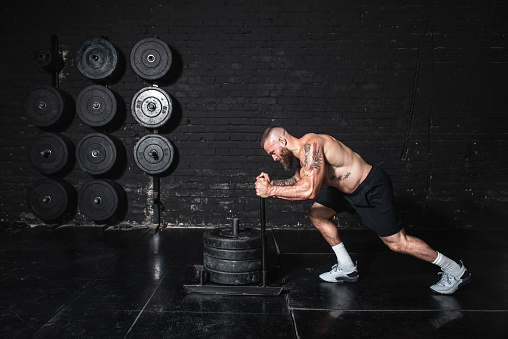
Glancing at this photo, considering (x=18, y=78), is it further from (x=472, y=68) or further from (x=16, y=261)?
(x=472, y=68)

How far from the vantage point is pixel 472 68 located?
14.3 feet

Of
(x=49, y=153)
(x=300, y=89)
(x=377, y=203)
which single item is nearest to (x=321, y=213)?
(x=377, y=203)

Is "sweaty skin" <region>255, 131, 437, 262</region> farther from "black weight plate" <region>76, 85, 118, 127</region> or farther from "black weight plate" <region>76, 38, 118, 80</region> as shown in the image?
"black weight plate" <region>76, 38, 118, 80</region>

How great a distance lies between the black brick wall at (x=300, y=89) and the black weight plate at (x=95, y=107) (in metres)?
A: 0.30

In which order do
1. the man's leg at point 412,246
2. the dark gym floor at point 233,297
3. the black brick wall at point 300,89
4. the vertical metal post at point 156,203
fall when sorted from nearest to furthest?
1. the dark gym floor at point 233,297
2. the man's leg at point 412,246
3. the black brick wall at point 300,89
4. the vertical metal post at point 156,203

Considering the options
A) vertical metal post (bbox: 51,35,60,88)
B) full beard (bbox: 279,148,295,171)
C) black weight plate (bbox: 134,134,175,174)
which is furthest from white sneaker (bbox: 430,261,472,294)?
vertical metal post (bbox: 51,35,60,88)

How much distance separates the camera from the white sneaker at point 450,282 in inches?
95.2

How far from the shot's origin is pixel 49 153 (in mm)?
4223

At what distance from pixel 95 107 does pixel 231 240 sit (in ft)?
9.58

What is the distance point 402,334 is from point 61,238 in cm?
379

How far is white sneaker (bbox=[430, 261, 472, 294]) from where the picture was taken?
2.42 meters

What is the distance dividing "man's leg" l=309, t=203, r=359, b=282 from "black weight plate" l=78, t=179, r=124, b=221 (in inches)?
109

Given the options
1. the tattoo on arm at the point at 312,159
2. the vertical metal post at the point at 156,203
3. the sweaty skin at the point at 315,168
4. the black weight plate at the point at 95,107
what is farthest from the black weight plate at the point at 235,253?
the black weight plate at the point at 95,107

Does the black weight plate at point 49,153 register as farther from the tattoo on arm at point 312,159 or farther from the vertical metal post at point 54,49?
the tattoo on arm at point 312,159
